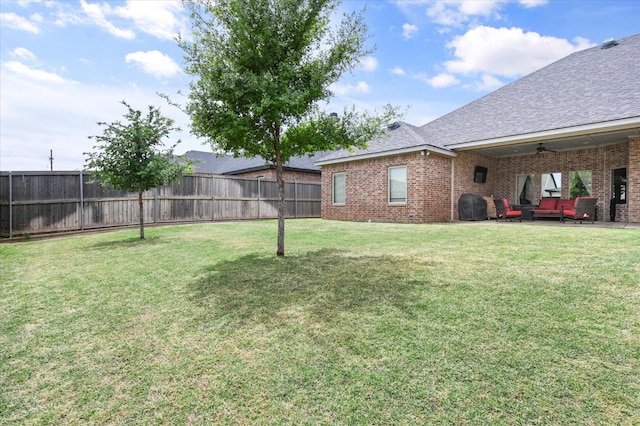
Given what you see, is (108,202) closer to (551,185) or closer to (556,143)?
(556,143)

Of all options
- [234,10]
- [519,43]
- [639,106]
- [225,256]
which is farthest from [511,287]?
[519,43]

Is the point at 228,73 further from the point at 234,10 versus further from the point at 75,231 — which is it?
the point at 75,231

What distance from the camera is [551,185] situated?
1461 cm

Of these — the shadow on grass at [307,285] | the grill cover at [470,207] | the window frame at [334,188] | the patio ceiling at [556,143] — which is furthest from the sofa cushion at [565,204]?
the shadow on grass at [307,285]

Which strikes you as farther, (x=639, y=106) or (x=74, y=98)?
(x=74, y=98)

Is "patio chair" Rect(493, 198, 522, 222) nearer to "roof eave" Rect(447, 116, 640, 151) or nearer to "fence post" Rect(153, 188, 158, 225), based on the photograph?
"roof eave" Rect(447, 116, 640, 151)

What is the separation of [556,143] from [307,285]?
1333 centimetres

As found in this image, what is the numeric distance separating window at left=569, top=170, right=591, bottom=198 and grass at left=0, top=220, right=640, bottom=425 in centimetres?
1056

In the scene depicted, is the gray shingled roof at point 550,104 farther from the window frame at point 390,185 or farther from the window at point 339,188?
the window at point 339,188

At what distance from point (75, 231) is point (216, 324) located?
10314 millimetres

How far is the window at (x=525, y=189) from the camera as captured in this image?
15.1 metres

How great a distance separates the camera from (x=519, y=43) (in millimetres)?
19547

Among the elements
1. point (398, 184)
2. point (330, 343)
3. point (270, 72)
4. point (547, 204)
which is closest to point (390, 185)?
point (398, 184)

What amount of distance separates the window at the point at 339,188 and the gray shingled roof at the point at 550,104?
99 cm
